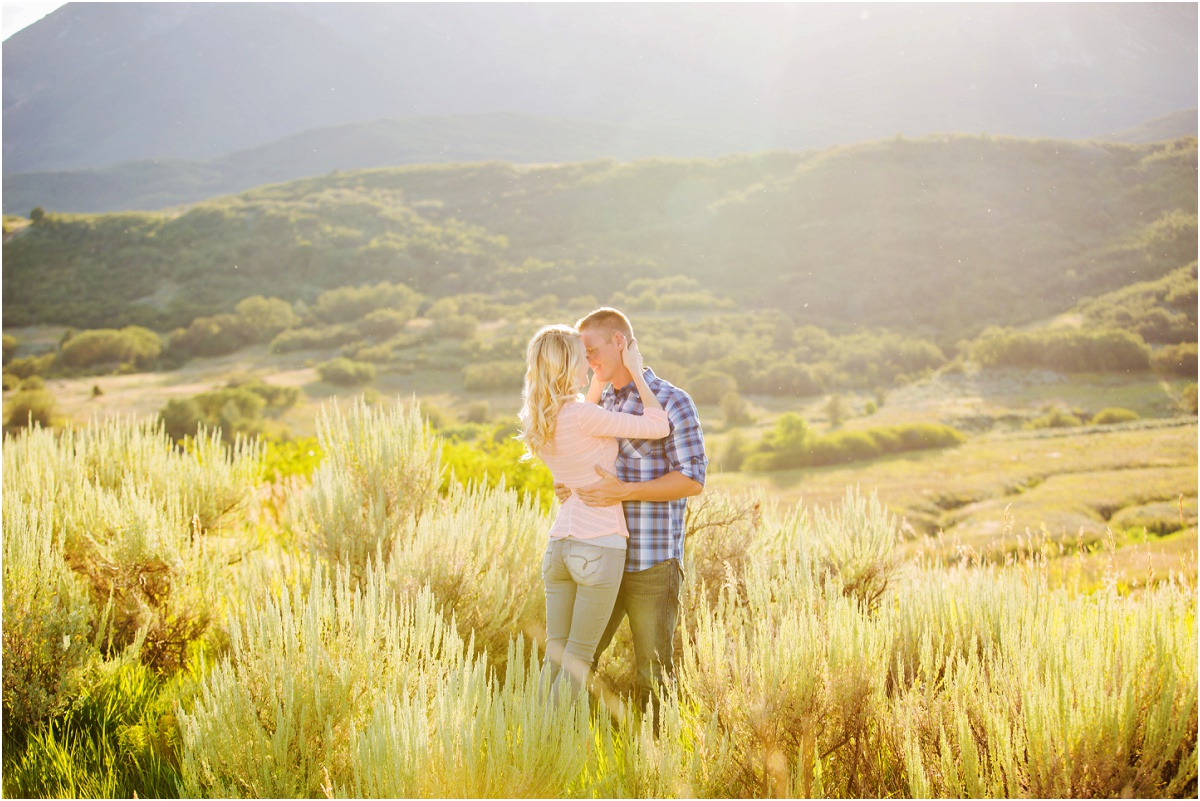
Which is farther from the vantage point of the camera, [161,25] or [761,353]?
[161,25]

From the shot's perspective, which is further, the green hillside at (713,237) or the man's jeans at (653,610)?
the green hillside at (713,237)

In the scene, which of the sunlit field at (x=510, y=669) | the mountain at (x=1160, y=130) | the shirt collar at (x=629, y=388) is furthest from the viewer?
the mountain at (x=1160, y=130)

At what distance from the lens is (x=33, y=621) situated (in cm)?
399

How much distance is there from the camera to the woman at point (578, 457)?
9.77 feet

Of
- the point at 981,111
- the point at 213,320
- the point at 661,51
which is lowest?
the point at 213,320

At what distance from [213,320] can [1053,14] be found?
325 feet

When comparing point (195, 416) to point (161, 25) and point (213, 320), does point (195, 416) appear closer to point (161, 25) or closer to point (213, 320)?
point (213, 320)

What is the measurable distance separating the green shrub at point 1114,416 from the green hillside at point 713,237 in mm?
16596

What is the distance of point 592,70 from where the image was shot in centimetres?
13062

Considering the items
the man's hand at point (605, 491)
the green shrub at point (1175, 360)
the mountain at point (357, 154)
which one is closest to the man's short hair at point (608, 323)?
the man's hand at point (605, 491)

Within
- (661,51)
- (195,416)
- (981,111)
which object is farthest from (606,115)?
(195,416)

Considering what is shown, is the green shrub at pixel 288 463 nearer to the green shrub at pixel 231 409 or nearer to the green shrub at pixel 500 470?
the green shrub at pixel 500 470

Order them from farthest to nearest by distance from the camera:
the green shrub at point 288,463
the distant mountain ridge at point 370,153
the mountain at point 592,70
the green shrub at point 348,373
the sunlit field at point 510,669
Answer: the distant mountain ridge at point 370,153, the mountain at point 592,70, the green shrub at point 348,373, the green shrub at point 288,463, the sunlit field at point 510,669

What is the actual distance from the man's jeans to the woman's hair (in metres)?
0.73
